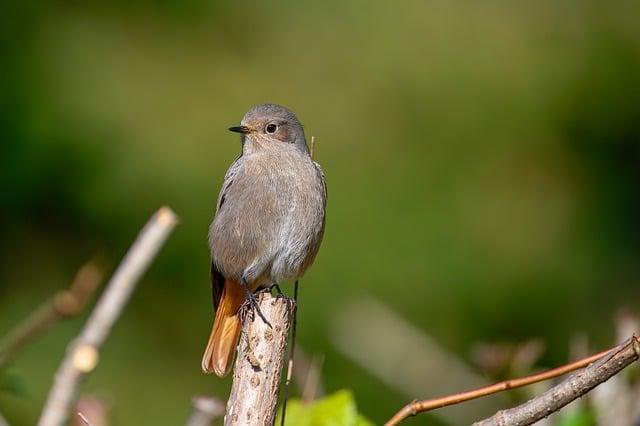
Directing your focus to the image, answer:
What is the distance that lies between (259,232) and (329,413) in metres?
1.40

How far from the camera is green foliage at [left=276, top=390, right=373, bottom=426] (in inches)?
119

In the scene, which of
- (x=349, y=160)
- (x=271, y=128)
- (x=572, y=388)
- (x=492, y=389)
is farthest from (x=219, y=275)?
(x=349, y=160)

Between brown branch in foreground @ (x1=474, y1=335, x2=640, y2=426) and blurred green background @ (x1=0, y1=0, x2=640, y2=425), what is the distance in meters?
4.74

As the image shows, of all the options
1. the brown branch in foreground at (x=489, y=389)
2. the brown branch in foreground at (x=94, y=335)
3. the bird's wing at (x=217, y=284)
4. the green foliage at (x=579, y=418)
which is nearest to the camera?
the brown branch in foreground at (x=94, y=335)

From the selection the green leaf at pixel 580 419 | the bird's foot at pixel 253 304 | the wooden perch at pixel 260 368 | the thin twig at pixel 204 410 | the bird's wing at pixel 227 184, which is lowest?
the thin twig at pixel 204 410

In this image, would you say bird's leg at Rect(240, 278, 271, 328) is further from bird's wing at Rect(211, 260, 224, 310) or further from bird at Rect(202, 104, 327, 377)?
bird's wing at Rect(211, 260, 224, 310)

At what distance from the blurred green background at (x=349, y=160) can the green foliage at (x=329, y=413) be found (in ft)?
12.9

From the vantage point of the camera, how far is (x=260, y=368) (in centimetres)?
286

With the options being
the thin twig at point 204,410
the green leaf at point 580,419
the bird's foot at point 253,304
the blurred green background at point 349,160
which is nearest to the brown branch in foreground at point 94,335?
the thin twig at point 204,410

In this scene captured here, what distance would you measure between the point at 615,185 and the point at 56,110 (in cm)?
430

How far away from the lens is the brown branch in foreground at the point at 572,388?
2.12m

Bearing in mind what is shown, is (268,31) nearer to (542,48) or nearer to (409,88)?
(409,88)

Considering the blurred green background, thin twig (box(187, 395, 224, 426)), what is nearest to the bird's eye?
thin twig (box(187, 395, 224, 426))

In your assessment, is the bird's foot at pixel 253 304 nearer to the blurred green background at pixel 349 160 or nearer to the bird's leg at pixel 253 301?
the bird's leg at pixel 253 301
